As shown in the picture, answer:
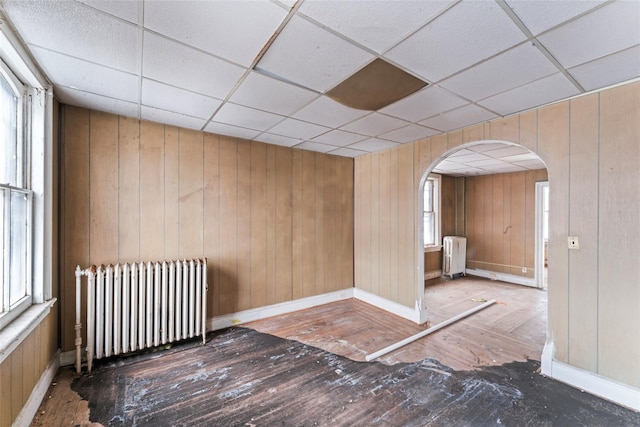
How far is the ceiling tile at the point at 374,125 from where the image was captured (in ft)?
8.96

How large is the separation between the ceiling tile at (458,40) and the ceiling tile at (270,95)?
811 millimetres

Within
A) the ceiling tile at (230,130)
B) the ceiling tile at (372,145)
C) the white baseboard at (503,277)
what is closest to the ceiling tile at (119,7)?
the ceiling tile at (230,130)

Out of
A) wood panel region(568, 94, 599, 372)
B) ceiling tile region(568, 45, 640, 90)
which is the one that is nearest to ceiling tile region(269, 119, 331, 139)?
ceiling tile region(568, 45, 640, 90)

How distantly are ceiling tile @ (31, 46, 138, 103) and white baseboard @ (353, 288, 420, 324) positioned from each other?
3898 mm

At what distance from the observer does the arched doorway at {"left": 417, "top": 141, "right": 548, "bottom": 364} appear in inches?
191

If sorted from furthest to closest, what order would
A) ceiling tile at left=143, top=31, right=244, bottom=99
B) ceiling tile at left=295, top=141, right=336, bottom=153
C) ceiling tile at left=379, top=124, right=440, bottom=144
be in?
ceiling tile at left=295, top=141, right=336, bottom=153 < ceiling tile at left=379, top=124, right=440, bottom=144 < ceiling tile at left=143, top=31, right=244, bottom=99

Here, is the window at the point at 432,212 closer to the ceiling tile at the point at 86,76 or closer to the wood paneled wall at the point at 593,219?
the wood paneled wall at the point at 593,219

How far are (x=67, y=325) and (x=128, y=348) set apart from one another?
58cm

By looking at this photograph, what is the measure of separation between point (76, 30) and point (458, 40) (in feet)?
7.15

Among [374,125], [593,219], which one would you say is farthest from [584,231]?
[374,125]

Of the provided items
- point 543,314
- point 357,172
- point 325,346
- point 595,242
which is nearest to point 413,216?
point 357,172

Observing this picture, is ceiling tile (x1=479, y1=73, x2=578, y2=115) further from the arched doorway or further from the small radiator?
the small radiator

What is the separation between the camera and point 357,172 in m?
4.57

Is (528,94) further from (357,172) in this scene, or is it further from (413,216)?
(357,172)
